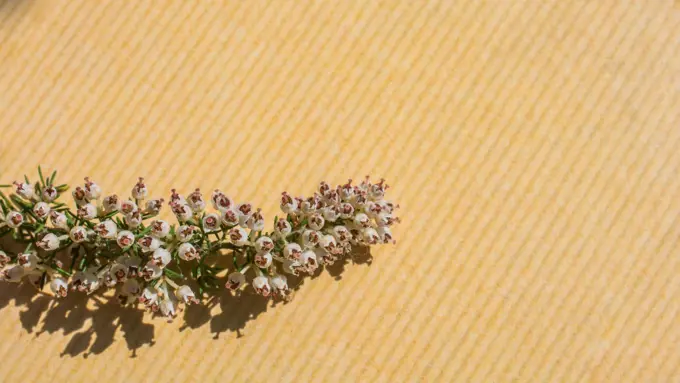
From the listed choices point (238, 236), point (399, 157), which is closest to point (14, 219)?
point (238, 236)

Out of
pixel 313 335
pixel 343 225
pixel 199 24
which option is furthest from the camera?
pixel 199 24

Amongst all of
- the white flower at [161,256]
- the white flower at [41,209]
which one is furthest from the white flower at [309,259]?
the white flower at [41,209]

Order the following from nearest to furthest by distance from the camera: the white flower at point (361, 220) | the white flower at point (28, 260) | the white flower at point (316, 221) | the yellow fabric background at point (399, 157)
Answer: the white flower at point (28, 260), the white flower at point (316, 221), the white flower at point (361, 220), the yellow fabric background at point (399, 157)

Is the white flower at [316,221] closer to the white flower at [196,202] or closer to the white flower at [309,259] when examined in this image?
the white flower at [309,259]

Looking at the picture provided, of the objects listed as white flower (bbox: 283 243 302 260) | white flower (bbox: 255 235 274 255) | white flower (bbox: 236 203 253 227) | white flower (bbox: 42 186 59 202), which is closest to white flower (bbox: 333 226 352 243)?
white flower (bbox: 283 243 302 260)

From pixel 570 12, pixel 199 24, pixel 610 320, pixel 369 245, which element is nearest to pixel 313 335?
pixel 369 245

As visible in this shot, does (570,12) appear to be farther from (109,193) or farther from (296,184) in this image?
(109,193)

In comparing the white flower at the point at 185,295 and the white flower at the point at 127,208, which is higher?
the white flower at the point at 127,208
